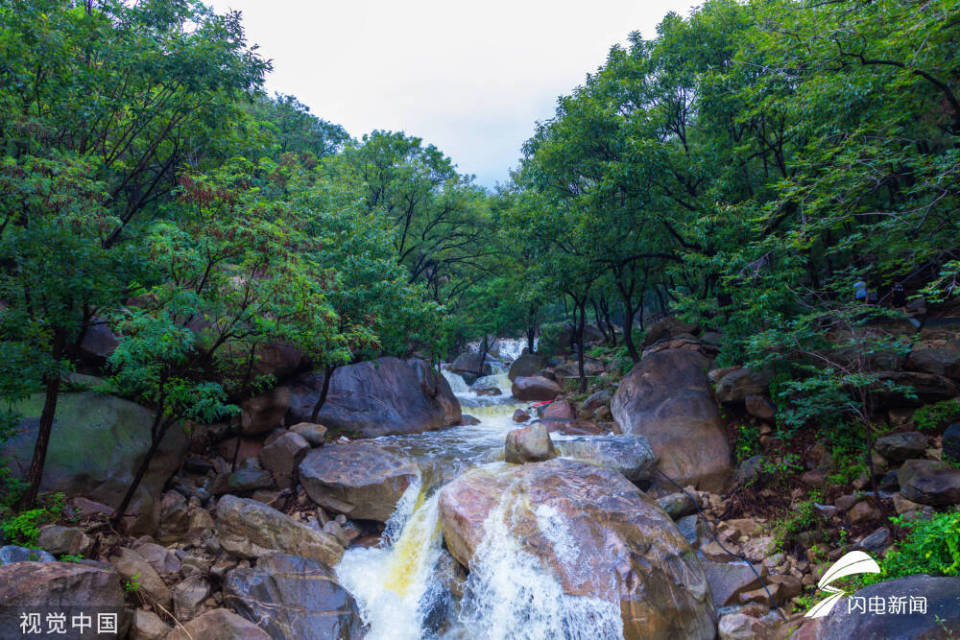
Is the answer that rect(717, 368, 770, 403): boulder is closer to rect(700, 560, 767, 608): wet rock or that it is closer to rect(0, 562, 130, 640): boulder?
rect(700, 560, 767, 608): wet rock

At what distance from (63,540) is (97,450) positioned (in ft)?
5.95

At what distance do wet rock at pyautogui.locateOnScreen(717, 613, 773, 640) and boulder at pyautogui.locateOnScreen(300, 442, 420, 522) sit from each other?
229 inches

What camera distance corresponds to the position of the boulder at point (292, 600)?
6465mm

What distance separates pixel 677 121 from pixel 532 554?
12.4m

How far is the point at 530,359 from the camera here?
1022 inches

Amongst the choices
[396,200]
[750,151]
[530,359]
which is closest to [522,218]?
[750,151]

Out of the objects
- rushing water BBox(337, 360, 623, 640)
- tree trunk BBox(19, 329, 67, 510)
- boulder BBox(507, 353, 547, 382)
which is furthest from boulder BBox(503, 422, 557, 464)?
boulder BBox(507, 353, 547, 382)

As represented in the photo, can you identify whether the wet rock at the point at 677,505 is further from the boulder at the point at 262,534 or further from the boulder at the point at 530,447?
the boulder at the point at 262,534

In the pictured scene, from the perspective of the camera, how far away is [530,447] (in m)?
9.96

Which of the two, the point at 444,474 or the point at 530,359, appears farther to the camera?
the point at 530,359

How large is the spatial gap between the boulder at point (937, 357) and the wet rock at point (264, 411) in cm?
1302

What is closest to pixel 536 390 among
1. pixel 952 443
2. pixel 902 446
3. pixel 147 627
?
pixel 902 446

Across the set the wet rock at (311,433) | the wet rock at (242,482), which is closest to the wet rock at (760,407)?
the wet rock at (311,433)

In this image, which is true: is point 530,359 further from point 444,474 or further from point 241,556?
point 241,556
